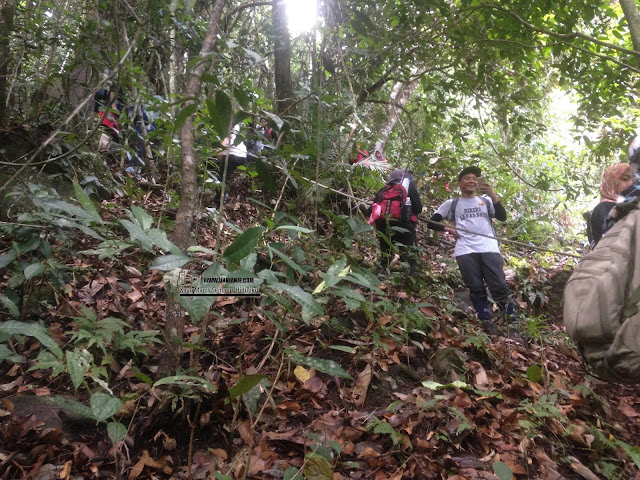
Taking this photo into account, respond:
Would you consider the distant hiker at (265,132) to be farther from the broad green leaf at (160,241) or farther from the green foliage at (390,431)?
the green foliage at (390,431)

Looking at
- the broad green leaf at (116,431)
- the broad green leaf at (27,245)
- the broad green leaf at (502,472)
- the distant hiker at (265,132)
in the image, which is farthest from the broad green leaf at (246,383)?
the broad green leaf at (27,245)

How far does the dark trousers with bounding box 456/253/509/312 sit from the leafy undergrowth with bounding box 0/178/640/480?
1.08 metres

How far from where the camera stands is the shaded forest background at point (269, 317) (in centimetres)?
181

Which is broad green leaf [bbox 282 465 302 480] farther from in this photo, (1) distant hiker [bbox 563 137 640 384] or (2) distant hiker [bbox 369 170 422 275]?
(2) distant hiker [bbox 369 170 422 275]

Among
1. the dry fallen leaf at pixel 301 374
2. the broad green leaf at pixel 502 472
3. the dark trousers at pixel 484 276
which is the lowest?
the dry fallen leaf at pixel 301 374

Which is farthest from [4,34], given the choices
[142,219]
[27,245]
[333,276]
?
[333,276]

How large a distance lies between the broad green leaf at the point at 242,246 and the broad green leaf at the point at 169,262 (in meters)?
0.14

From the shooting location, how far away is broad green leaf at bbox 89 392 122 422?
4.37ft

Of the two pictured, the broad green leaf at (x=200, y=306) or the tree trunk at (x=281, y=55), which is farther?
the tree trunk at (x=281, y=55)

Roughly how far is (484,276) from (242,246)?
3.67m

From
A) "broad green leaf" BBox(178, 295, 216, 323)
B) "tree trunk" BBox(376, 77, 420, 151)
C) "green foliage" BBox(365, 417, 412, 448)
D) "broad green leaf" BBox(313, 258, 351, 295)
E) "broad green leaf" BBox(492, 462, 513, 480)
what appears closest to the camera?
"broad green leaf" BBox(178, 295, 216, 323)

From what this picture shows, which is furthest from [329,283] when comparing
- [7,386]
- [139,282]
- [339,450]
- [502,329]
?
[502,329]

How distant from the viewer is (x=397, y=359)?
2.83 metres

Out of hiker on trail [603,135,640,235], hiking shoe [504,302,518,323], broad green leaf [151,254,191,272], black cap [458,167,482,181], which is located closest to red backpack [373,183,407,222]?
black cap [458,167,482,181]
